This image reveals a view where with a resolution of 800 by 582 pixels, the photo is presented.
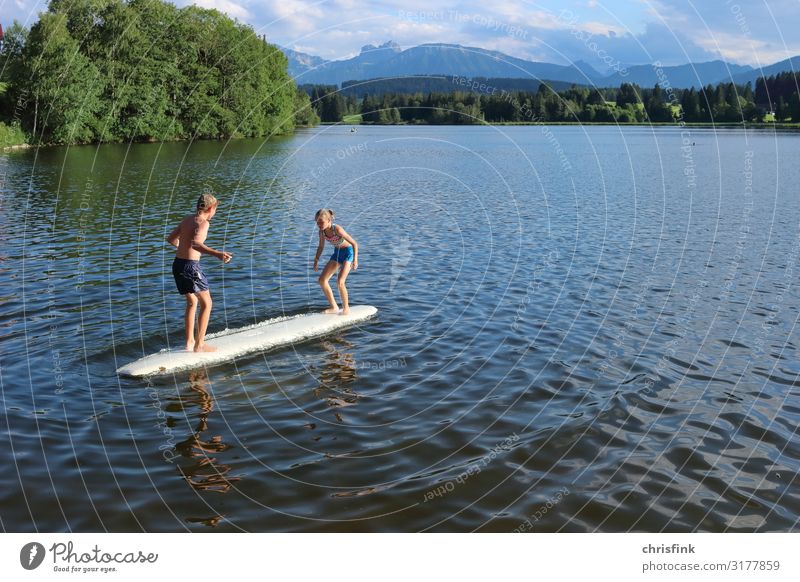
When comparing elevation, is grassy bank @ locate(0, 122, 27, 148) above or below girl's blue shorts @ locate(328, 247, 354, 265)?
above

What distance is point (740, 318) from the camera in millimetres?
16250

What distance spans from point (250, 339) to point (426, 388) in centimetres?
403

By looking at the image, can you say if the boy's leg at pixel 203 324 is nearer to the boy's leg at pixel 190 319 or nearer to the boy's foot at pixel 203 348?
the boy's foot at pixel 203 348

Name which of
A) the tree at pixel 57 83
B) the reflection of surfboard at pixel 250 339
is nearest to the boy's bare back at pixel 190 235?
the reflection of surfboard at pixel 250 339

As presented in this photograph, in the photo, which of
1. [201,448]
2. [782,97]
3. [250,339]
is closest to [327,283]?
[250,339]

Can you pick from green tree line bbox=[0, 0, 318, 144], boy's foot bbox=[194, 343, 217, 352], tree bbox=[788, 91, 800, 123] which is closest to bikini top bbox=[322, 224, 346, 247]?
boy's foot bbox=[194, 343, 217, 352]

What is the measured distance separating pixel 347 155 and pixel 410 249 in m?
50.0

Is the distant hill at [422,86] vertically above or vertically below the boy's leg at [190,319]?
above

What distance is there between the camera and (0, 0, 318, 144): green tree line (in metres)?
74.6

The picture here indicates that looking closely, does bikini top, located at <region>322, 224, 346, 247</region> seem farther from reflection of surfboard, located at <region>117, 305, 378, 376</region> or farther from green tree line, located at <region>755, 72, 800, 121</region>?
green tree line, located at <region>755, 72, 800, 121</region>

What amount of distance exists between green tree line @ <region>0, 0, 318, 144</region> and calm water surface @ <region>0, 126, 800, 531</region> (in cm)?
5068

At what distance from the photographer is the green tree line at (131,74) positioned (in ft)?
245

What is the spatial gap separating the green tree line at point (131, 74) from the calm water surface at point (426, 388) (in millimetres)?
50684
